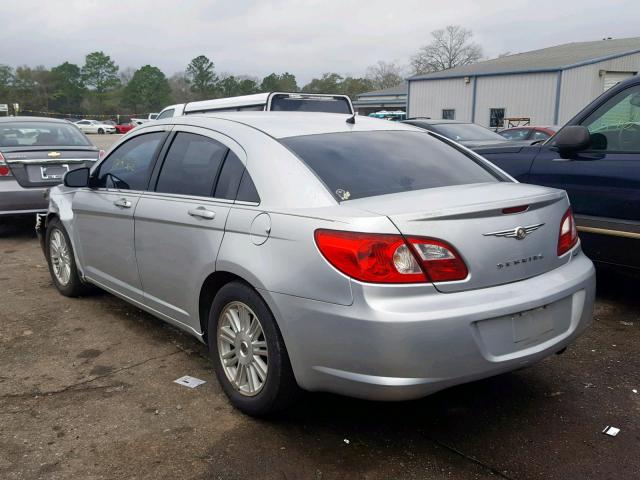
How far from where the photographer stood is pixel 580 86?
30016 mm

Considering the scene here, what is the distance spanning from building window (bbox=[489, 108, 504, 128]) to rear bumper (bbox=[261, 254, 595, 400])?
30942 mm

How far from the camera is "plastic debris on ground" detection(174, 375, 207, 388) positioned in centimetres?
362

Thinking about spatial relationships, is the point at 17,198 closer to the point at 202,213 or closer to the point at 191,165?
the point at 191,165

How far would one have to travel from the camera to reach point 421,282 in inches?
102

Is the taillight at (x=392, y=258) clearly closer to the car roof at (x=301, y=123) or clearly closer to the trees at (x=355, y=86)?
the car roof at (x=301, y=123)

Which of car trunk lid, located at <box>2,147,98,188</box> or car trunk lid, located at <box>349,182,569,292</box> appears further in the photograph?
car trunk lid, located at <box>2,147,98,188</box>

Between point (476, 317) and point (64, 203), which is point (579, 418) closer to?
point (476, 317)

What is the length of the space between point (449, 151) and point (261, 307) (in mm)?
1607

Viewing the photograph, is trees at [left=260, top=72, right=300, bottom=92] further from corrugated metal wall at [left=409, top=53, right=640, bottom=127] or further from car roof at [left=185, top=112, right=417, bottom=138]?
car roof at [left=185, top=112, right=417, bottom=138]

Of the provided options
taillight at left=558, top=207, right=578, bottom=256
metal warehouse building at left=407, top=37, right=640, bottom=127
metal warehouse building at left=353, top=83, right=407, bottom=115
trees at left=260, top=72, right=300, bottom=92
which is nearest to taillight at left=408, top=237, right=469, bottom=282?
taillight at left=558, top=207, right=578, bottom=256

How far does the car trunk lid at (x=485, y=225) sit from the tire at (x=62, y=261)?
10.6 feet

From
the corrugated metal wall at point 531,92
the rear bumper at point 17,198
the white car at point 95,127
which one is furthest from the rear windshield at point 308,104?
the white car at point 95,127

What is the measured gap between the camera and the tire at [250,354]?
2.91 m

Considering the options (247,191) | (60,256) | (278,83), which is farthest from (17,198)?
(278,83)
